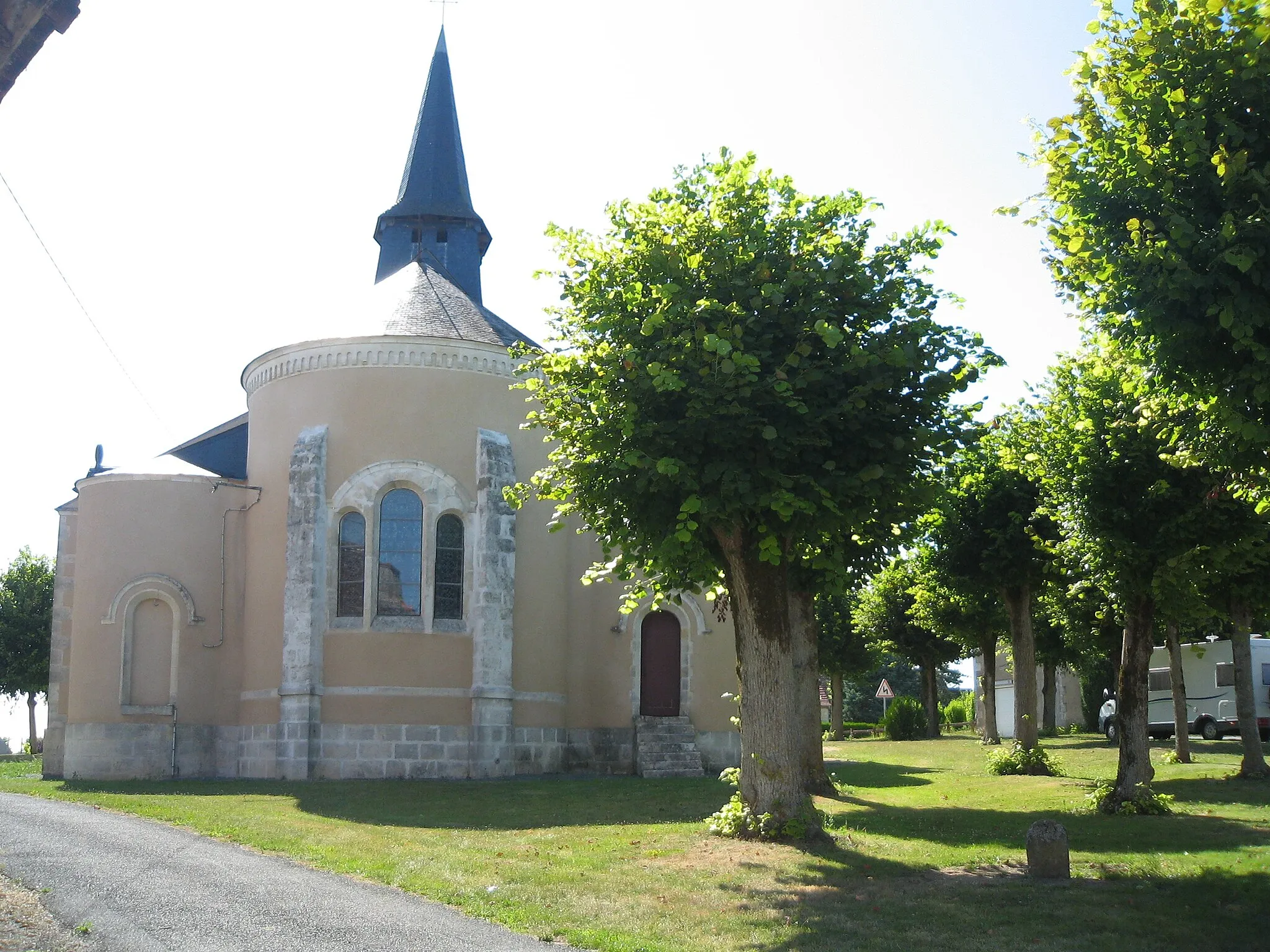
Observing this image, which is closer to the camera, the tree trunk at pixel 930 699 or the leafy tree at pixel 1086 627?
the leafy tree at pixel 1086 627

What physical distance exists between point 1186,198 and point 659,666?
738 inches

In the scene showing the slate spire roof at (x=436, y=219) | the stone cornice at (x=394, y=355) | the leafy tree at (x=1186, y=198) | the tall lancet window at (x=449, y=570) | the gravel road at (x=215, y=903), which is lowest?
the gravel road at (x=215, y=903)

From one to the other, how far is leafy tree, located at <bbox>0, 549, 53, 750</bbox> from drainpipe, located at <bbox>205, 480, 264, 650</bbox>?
19378mm

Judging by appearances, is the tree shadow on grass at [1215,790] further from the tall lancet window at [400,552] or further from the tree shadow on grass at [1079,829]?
the tall lancet window at [400,552]

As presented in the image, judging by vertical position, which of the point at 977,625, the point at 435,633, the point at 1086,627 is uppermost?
the point at 977,625

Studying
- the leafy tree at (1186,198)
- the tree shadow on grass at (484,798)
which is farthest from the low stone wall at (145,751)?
the leafy tree at (1186,198)

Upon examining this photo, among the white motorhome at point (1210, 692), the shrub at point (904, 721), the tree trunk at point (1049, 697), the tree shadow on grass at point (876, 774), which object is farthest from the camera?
the shrub at point (904, 721)

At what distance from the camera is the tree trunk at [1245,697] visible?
62.5ft

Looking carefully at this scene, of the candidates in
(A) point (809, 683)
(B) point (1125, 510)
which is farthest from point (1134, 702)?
(A) point (809, 683)

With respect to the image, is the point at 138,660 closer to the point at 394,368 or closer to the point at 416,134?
the point at 394,368

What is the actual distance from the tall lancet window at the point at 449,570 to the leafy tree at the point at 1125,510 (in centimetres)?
1295

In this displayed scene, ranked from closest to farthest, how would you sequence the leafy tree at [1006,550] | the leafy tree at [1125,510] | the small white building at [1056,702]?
the leafy tree at [1125,510] → the leafy tree at [1006,550] → the small white building at [1056,702]

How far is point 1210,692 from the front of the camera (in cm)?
3384

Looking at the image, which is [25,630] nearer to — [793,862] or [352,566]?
[352,566]
